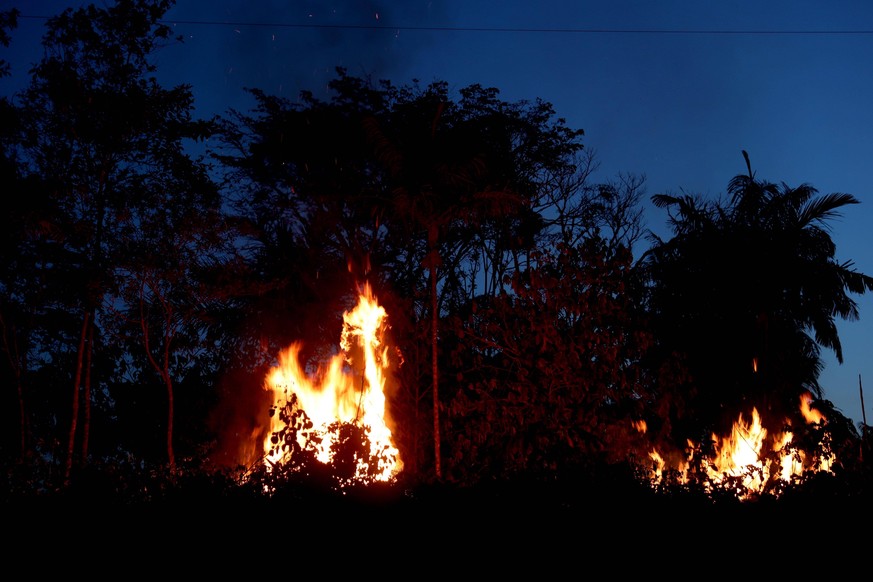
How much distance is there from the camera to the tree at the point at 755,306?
20.6 m

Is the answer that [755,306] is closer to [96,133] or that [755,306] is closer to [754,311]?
[754,311]

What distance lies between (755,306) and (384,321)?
1004 cm

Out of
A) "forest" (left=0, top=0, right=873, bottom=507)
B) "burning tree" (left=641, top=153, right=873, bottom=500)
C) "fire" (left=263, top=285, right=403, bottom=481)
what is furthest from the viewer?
"burning tree" (left=641, top=153, right=873, bottom=500)

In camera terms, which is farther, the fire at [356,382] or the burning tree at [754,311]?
the burning tree at [754,311]

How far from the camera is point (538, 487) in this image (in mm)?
8070

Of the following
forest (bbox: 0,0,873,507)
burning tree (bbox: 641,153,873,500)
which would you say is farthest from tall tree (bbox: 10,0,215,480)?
burning tree (bbox: 641,153,873,500)

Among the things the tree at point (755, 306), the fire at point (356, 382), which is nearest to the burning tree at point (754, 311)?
the tree at point (755, 306)

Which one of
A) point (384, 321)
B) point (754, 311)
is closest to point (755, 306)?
point (754, 311)

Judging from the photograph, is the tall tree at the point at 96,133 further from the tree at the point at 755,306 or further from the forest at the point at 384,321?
the tree at the point at 755,306

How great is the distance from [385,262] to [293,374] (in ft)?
19.5

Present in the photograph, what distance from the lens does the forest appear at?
10.0m

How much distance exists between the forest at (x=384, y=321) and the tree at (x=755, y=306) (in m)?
0.07

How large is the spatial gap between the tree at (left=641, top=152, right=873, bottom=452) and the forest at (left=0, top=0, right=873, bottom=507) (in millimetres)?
71

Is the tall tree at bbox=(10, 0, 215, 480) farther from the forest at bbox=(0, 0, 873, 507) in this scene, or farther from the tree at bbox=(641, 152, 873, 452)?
the tree at bbox=(641, 152, 873, 452)
